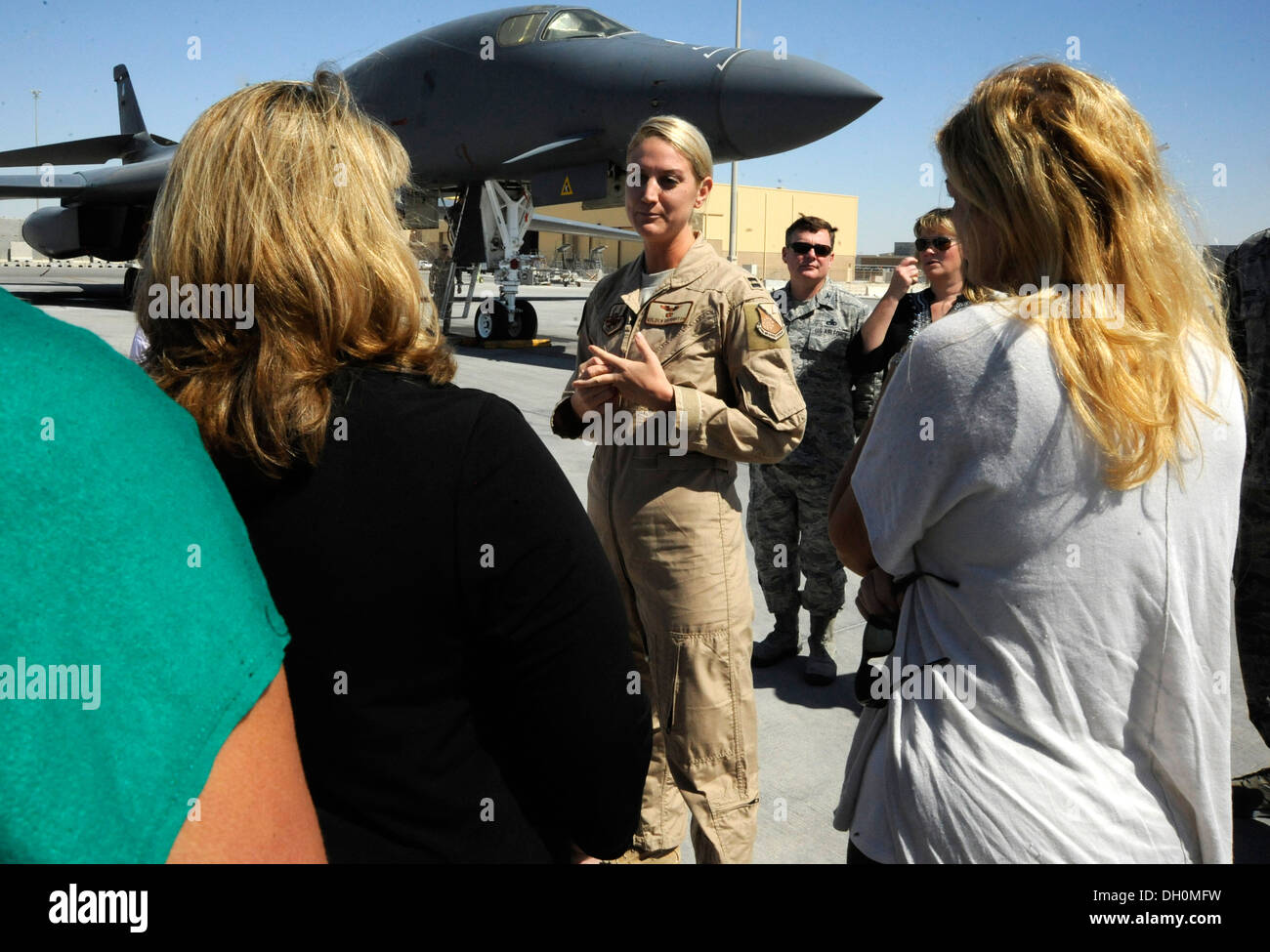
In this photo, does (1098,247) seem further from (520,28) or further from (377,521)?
(520,28)

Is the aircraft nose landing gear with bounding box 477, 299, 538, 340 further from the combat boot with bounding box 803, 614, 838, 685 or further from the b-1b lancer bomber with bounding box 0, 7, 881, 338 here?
the combat boot with bounding box 803, 614, 838, 685

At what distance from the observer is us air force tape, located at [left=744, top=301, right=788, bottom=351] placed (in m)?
2.37

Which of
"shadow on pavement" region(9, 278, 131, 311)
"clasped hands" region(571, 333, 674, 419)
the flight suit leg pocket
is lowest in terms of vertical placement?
the flight suit leg pocket

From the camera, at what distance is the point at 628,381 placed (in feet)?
7.17

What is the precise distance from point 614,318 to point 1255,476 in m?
2.11

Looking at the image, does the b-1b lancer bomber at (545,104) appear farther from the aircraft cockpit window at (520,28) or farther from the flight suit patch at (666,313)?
the flight suit patch at (666,313)

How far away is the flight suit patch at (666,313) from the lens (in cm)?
244

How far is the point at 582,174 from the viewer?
9797 mm

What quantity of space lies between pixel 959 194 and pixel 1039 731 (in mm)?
810

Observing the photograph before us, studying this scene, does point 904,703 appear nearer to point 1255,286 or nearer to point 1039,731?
point 1039,731

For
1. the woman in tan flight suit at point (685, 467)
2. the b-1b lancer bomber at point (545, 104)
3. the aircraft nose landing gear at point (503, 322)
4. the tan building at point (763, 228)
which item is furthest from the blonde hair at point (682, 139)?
the tan building at point (763, 228)

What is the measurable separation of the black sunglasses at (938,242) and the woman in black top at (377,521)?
9.81ft

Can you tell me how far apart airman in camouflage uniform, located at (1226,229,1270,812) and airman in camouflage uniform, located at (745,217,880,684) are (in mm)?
1446

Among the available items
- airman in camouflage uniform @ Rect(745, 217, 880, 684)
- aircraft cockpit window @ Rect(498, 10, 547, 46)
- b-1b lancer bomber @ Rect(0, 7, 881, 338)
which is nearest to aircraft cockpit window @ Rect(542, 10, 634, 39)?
b-1b lancer bomber @ Rect(0, 7, 881, 338)
